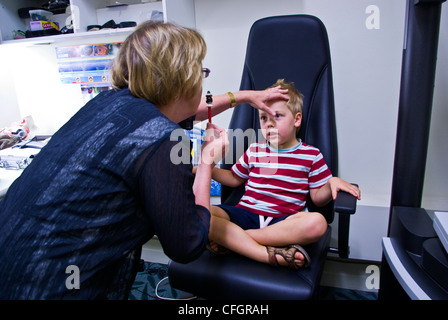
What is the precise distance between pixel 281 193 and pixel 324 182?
0.17 meters

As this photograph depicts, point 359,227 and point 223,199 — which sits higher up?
point 223,199

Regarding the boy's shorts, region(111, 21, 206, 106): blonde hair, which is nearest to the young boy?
the boy's shorts

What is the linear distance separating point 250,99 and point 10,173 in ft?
3.59

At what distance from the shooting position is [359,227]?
145 centimetres

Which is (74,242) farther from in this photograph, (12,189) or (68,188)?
(12,189)

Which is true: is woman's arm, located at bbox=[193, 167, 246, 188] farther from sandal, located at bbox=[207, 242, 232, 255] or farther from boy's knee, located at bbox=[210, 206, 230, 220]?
sandal, located at bbox=[207, 242, 232, 255]

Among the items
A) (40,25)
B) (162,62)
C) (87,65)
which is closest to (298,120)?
(162,62)

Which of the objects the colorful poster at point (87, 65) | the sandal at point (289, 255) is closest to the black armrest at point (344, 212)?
the sandal at point (289, 255)

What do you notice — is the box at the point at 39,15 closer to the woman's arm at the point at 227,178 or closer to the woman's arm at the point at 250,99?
the woman's arm at the point at 250,99

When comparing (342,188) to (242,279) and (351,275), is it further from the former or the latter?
(351,275)

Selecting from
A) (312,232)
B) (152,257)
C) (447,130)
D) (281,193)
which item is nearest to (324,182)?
(281,193)

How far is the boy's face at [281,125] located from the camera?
121cm

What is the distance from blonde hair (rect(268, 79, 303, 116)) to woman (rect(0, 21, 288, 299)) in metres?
0.61

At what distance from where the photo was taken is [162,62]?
0.66 metres
